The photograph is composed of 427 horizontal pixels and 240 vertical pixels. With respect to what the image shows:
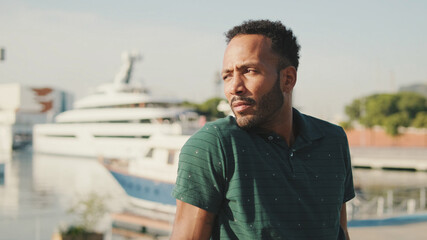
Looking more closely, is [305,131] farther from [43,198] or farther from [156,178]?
[43,198]

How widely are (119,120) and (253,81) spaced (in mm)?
41357

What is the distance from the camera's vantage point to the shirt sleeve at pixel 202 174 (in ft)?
3.57

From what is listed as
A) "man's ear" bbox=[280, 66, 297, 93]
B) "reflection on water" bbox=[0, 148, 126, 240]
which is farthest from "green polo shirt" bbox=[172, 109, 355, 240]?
"reflection on water" bbox=[0, 148, 126, 240]

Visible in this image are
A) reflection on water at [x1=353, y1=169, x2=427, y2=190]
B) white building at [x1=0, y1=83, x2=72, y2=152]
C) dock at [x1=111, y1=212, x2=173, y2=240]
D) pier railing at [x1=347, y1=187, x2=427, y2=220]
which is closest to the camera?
pier railing at [x1=347, y1=187, x2=427, y2=220]

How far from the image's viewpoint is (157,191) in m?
14.5

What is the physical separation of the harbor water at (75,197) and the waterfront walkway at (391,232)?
28mm

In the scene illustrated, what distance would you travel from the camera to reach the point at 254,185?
3.67 feet

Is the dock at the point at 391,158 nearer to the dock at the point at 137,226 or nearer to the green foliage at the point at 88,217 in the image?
the dock at the point at 137,226

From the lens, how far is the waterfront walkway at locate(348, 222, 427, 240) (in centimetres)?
588

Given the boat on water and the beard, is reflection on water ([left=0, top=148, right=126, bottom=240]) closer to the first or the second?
the boat on water

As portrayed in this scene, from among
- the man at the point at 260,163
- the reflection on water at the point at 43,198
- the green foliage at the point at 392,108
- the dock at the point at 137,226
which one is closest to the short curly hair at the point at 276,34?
the man at the point at 260,163

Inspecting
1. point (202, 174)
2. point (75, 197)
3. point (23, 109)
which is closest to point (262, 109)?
point (202, 174)

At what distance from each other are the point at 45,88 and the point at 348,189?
111 m

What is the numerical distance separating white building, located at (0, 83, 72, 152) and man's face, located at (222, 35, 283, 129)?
73676 mm
